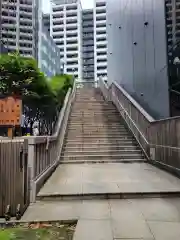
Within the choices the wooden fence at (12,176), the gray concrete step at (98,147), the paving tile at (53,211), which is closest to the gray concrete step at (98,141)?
the gray concrete step at (98,147)

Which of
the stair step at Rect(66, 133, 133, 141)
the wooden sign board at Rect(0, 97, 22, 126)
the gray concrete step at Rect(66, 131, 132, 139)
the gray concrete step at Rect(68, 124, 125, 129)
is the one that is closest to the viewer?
the wooden sign board at Rect(0, 97, 22, 126)

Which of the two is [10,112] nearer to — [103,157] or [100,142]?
[103,157]

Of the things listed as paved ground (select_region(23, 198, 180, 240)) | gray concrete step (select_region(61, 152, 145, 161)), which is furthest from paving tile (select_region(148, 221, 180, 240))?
gray concrete step (select_region(61, 152, 145, 161))

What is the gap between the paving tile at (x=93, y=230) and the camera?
4117mm

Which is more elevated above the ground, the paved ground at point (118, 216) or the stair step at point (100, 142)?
the stair step at point (100, 142)

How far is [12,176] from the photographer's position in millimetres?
5453

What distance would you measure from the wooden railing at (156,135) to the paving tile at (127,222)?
357 cm

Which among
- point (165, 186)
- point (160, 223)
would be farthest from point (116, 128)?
point (160, 223)

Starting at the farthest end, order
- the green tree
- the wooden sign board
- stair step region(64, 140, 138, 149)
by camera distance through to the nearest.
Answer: the green tree < stair step region(64, 140, 138, 149) < the wooden sign board

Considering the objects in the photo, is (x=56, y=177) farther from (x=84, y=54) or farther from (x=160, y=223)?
(x=84, y=54)

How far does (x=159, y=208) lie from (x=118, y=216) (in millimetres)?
967

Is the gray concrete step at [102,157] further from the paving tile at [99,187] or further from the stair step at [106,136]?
the paving tile at [99,187]

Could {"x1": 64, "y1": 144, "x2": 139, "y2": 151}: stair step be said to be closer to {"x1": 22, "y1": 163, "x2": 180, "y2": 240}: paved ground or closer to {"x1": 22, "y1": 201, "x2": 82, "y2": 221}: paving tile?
{"x1": 22, "y1": 163, "x2": 180, "y2": 240}: paved ground

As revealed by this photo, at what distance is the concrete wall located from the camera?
38.9ft
